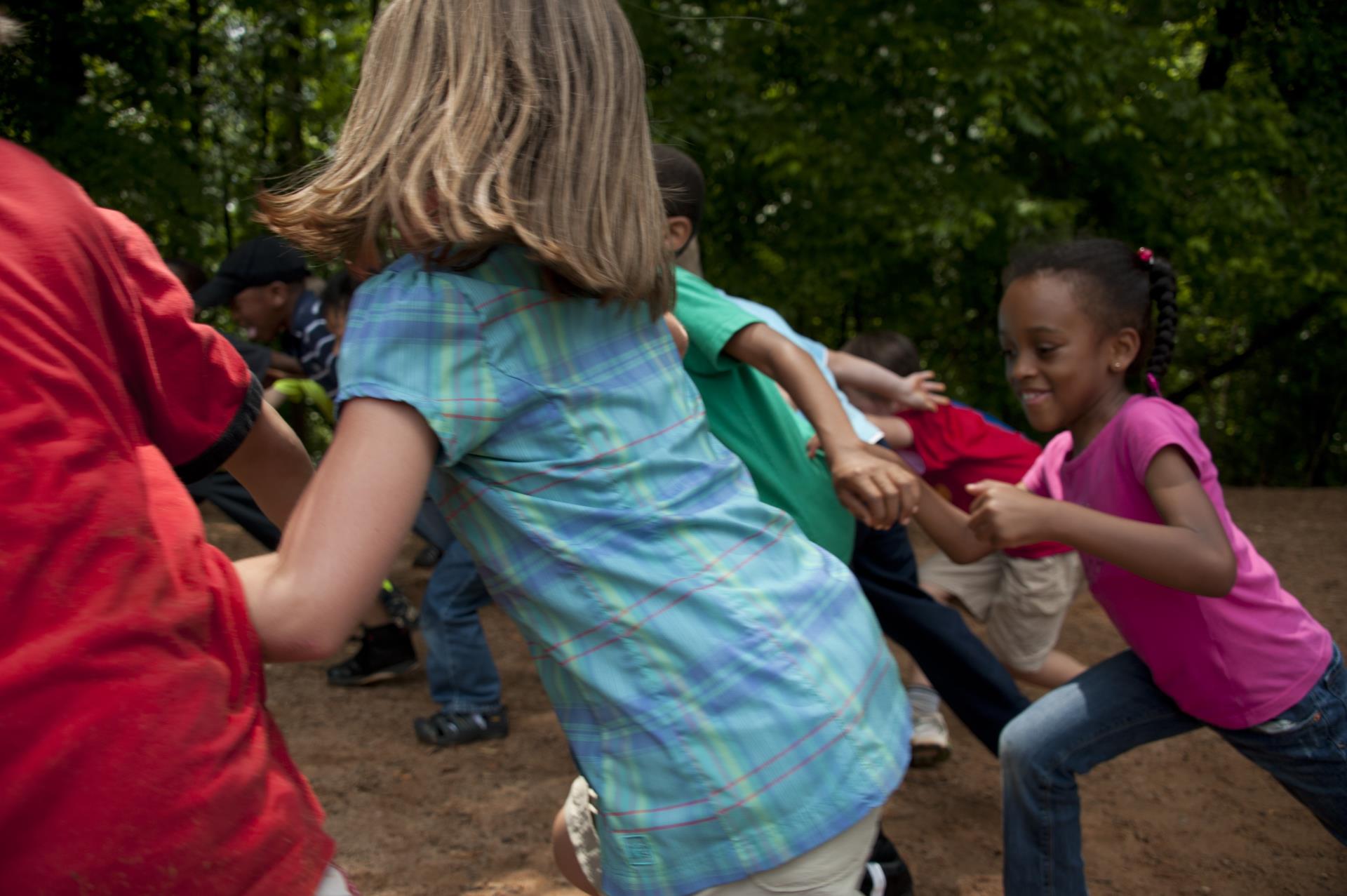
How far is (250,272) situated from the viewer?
514cm

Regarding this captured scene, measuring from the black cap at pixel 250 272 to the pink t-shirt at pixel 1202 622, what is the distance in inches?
153

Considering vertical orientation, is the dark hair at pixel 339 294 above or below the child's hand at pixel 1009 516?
below

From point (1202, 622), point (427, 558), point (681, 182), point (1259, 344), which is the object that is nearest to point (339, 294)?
point (427, 558)

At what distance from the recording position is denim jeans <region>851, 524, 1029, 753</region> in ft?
11.3

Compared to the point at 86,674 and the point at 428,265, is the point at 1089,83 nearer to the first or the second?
the point at 428,265

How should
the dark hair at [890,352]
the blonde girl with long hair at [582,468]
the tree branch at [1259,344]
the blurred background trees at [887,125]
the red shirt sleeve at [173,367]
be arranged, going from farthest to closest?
the tree branch at [1259,344] < the blurred background trees at [887,125] < the dark hair at [890,352] < the blonde girl with long hair at [582,468] < the red shirt sleeve at [173,367]

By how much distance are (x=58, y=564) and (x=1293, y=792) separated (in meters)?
2.53

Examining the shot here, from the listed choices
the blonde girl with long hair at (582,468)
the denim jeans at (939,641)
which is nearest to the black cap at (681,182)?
the denim jeans at (939,641)

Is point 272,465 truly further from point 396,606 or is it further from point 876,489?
point 396,606

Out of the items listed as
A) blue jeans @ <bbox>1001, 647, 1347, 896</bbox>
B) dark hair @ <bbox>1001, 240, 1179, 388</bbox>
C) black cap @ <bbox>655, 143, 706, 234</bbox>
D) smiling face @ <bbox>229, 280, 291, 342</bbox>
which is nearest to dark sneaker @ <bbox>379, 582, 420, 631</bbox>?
smiling face @ <bbox>229, 280, 291, 342</bbox>

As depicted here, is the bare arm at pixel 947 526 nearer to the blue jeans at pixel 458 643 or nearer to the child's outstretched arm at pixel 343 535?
the child's outstretched arm at pixel 343 535

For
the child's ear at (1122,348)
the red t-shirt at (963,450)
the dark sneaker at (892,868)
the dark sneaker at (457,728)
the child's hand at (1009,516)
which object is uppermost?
the child's ear at (1122,348)

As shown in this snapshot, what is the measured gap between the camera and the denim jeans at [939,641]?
344 cm

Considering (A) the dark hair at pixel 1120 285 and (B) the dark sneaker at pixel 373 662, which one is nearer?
(A) the dark hair at pixel 1120 285
